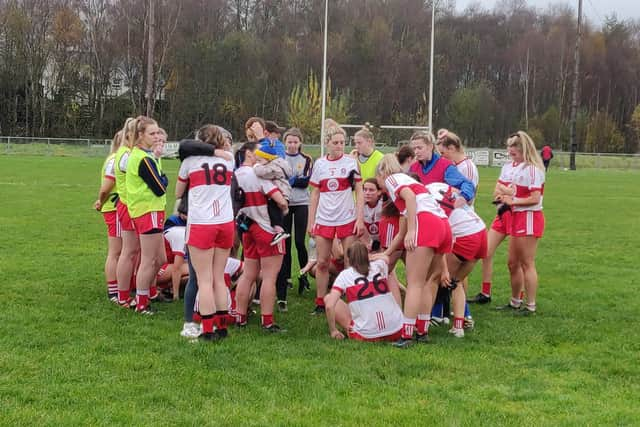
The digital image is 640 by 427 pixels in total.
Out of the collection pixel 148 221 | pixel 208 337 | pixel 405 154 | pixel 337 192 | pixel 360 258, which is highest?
pixel 405 154

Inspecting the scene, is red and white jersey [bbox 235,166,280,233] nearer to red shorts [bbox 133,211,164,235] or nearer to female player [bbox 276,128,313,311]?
red shorts [bbox 133,211,164,235]

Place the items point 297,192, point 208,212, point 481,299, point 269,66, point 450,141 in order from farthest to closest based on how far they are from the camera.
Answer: point 269,66 < point 297,192 < point 481,299 < point 450,141 < point 208,212

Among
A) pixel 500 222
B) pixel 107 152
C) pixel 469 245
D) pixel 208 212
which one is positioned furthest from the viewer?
pixel 107 152

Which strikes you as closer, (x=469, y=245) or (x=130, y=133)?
(x=469, y=245)

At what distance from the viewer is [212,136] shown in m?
5.50

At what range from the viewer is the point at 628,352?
5.50 meters

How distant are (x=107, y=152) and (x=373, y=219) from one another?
35053 millimetres

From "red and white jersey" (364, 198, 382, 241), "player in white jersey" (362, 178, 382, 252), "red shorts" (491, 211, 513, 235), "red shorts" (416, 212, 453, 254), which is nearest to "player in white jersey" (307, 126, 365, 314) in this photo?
"player in white jersey" (362, 178, 382, 252)

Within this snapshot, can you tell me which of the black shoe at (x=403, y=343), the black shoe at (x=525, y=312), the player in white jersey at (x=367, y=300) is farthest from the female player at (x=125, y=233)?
the black shoe at (x=525, y=312)

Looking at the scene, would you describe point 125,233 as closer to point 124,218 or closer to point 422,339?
point 124,218

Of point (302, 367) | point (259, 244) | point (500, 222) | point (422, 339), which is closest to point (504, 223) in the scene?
point (500, 222)

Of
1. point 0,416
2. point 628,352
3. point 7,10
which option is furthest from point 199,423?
point 7,10

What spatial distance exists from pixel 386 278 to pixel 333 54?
4769 centimetres

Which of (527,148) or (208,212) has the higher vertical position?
(527,148)
